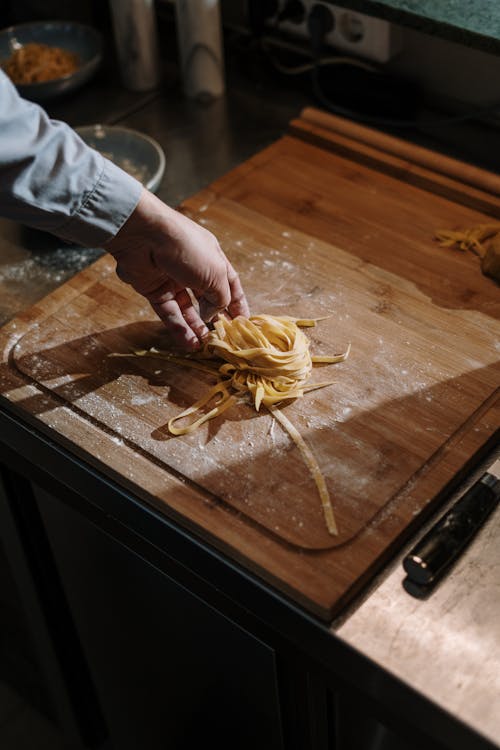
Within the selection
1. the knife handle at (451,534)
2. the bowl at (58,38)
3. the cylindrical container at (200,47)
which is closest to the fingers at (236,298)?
the knife handle at (451,534)

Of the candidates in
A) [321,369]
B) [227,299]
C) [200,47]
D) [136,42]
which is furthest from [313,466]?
[136,42]

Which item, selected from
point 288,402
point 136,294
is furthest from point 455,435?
point 136,294

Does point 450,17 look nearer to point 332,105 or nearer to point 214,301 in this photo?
point 332,105

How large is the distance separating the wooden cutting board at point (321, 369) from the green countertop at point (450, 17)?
0.77ft

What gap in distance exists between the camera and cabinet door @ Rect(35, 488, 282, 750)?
4.29 ft

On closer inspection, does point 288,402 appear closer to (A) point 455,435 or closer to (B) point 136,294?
(A) point 455,435

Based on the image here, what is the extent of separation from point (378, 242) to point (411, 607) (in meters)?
0.74

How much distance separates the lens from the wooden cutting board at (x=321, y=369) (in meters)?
1.17

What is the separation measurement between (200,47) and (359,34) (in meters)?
0.35

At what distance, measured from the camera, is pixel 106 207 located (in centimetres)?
125

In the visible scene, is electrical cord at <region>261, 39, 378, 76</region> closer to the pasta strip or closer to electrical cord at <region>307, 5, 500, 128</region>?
electrical cord at <region>307, 5, 500, 128</region>

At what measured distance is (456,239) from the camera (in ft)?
5.22

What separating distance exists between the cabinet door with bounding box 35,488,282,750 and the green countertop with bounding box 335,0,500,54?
3.41ft

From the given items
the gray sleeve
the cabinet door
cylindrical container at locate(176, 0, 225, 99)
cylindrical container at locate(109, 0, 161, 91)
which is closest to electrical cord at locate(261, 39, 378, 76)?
cylindrical container at locate(176, 0, 225, 99)
